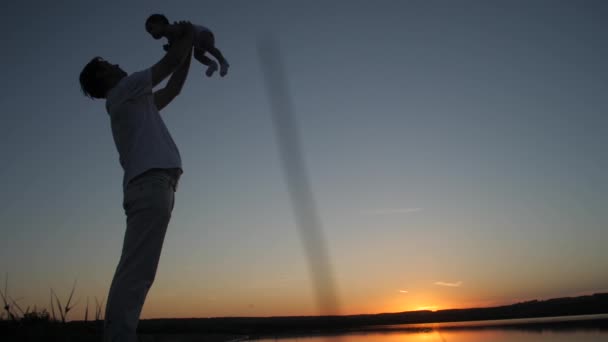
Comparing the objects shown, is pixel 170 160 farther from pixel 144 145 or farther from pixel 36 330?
pixel 36 330

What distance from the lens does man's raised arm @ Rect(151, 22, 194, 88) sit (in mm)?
2793

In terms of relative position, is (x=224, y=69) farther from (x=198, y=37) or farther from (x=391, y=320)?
(x=391, y=320)

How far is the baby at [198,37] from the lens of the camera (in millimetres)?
2905

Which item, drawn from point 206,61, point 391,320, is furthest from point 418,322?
point 206,61

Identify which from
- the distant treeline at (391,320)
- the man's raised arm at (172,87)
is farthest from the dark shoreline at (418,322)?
the man's raised arm at (172,87)

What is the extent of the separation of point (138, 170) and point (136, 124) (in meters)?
0.36

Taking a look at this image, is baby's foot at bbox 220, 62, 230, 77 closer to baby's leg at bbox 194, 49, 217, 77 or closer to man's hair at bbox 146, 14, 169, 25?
baby's leg at bbox 194, 49, 217, 77

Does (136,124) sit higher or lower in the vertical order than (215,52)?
lower

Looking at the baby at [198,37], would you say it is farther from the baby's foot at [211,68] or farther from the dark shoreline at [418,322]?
the dark shoreline at [418,322]

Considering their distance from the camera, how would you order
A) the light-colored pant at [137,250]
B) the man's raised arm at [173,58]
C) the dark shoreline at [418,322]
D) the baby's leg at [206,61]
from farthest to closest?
1. the dark shoreline at [418,322]
2. the baby's leg at [206,61]
3. the man's raised arm at [173,58]
4. the light-colored pant at [137,250]

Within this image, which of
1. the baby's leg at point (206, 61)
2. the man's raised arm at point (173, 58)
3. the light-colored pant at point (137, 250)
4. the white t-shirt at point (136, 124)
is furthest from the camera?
the baby's leg at point (206, 61)

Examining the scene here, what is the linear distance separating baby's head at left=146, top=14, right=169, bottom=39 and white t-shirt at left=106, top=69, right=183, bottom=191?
0.33m

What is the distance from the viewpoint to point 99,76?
3.06 metres

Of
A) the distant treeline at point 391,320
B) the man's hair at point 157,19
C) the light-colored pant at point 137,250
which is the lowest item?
the distant treeline at point 391,320
